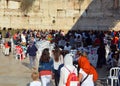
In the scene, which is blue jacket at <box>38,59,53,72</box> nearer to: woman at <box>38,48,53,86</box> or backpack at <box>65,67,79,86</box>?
woman at <box>38,48,53,86</box>

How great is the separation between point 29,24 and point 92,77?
28.2m

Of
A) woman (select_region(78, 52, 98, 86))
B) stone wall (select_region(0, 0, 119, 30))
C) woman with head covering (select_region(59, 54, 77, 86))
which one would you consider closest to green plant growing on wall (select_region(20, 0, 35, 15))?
stone wall (select_region(0, 0, 119, 30))

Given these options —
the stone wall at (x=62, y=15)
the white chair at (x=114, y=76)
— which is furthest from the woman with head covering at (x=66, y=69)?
the stone wall at (x=62, y=15)

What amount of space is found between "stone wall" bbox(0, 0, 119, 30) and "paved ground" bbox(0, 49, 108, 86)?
15.5m

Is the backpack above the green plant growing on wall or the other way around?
the other way around

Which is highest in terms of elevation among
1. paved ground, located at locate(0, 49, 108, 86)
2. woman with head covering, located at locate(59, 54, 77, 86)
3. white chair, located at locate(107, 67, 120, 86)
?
woman with head covering, located at locate(59, 54, 77, 86)

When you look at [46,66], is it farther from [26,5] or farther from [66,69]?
[26,5]

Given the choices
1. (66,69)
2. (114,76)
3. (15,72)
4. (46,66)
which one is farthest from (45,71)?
(15,72)

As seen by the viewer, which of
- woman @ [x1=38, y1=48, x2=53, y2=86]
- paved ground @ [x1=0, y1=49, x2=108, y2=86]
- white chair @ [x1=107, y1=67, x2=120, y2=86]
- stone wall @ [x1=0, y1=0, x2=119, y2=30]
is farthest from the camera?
stone wall @ [x1=0, y1=0, x2=119, y2=30]

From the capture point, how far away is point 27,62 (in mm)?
20125

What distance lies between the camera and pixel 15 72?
1694 centimetres

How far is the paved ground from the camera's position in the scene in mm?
14594

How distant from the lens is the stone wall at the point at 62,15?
1465 inches

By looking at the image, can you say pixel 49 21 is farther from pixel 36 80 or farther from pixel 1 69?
pixel 36 80
